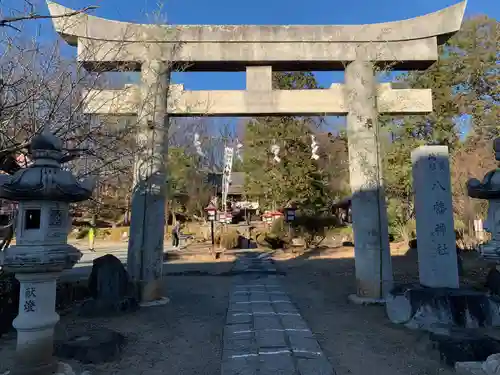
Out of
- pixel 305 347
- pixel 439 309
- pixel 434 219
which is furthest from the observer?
pixel 434 219

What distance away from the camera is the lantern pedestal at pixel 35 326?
3688 mm

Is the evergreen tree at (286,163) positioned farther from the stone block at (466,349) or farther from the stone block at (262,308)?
the stone block at (466,349)

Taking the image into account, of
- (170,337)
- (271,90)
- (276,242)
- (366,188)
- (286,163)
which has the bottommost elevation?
(170,337)

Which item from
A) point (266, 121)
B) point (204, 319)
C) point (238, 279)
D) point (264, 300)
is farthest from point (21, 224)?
point (266, 121)

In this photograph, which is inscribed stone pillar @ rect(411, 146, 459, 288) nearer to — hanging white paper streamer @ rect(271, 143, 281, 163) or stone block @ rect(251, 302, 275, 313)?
stone block @ rect(251, 302, 275, 313)

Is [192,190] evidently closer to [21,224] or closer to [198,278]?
[198,278]

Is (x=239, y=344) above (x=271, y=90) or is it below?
below

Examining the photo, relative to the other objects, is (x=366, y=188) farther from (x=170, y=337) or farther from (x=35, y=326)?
(x=35, y=326)

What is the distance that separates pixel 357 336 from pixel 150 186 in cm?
479

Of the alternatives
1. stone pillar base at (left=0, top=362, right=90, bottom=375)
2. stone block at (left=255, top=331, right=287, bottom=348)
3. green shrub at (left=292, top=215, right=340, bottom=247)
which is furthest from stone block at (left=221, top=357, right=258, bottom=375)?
green shrub at (left=292, top=215, right=340, bottom=247)

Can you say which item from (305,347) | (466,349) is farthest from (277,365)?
(466,349)

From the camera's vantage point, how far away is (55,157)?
4.01 m

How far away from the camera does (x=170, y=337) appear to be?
212 inches

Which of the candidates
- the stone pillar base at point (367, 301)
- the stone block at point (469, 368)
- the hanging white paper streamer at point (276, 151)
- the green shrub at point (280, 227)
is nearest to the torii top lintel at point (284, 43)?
the stone pillar base at point (367, 301)
